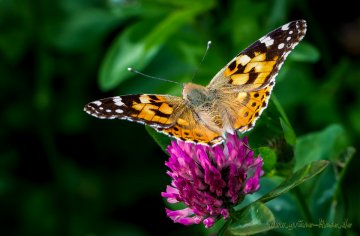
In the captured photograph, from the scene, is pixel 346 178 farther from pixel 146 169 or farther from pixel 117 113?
pixel 117 113

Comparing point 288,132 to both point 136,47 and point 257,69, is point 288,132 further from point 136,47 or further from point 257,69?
point 136,47

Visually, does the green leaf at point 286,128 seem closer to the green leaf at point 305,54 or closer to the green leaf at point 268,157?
the green leaf at point 268,157

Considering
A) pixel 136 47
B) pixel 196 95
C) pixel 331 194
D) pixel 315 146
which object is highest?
pixel 136 47

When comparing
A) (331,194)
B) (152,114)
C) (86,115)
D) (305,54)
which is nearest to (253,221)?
(152,114)

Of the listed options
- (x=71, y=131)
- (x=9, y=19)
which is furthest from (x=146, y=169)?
(x=9, y=19)

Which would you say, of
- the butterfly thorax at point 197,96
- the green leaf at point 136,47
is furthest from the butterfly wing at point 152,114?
the green leaf at point 136,47

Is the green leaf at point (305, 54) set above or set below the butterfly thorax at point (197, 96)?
below
